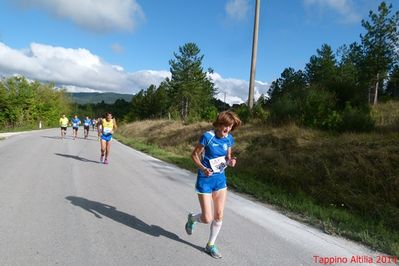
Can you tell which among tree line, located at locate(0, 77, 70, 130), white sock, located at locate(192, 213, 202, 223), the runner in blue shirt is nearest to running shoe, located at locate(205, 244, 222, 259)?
the runner in blue shirt

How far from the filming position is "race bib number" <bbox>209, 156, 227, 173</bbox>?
4.61 meters

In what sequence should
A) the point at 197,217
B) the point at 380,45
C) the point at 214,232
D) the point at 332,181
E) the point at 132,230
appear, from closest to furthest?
the point at 214,232 < the point at 197,217 < the point at 132,230 < the point at 332,181 < the point at 380,45

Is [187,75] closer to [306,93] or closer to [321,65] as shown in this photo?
[321,65]

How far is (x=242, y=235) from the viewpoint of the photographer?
534cm

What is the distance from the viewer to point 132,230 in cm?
529

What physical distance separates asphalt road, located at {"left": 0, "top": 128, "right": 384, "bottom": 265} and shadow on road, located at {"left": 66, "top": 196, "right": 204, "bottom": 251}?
1cm

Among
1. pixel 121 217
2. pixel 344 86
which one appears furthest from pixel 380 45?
pixel 121 217

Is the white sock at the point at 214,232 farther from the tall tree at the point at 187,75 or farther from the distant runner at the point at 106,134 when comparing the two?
the tall tree at the point at 187,75

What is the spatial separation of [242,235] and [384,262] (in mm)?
1865

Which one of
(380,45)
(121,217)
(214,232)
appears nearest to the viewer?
(214,232)

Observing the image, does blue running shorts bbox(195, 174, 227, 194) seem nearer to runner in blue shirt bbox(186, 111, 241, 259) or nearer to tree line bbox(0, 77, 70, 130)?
runner in blue shirt bbox(186, 111, 241, 259)

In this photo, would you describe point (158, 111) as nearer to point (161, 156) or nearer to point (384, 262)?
point (161, 156)

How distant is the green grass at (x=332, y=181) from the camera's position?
21.1 ft

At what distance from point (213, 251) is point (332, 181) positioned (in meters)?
5.07
